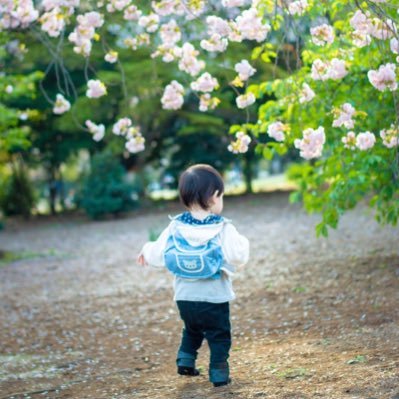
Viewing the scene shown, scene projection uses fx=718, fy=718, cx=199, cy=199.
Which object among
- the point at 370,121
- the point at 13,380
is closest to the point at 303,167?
the point at 370,121

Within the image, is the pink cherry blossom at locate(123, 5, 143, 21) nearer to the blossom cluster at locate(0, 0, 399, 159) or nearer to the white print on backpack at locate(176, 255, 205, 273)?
the blossom cluster at locate(0, 0, 399, 159)

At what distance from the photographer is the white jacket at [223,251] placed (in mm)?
3609

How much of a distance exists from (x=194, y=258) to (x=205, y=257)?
0.06m

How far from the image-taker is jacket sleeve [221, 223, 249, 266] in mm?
3596

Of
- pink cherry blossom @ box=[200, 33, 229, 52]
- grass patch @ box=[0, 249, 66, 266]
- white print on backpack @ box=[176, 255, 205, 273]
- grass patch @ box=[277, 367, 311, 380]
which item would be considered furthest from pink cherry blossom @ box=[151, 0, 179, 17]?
grass patch @ box=[0, 249, 66, 266]

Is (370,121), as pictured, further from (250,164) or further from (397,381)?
(250,164)

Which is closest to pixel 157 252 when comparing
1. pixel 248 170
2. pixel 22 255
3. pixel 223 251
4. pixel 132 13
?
pixel 223 251

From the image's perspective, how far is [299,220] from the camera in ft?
41.3

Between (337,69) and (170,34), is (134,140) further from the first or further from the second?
(337,69)

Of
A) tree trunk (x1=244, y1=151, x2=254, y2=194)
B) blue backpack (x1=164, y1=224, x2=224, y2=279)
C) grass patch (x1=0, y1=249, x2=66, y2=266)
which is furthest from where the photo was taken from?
tree trunk (x1=244, y1=151, x2=254, y2=194)

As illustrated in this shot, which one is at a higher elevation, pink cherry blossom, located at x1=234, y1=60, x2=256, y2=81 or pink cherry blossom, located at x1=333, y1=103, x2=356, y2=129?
pink cherry blossom, located at x1=234, y1=60, x2=256, y2=81

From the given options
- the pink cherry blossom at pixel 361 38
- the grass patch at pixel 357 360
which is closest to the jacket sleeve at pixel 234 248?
the grass patch at pixel 357 360

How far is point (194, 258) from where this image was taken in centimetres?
359

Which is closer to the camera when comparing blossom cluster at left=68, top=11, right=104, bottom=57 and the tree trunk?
blossom cluster at left=68, top=11, right=104, bottom=57
